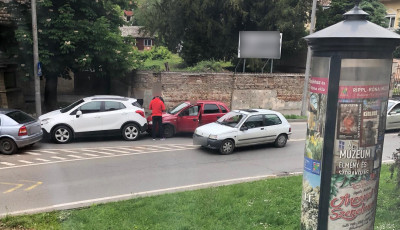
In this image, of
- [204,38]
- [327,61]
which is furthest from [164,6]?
[327,61]

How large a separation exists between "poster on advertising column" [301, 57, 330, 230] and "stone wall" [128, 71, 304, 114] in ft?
50.8

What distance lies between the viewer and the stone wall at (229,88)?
1928cm

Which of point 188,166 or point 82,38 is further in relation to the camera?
point 82,38

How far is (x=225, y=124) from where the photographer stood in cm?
1202

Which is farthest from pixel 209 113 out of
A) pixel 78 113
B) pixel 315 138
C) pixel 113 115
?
pixel 315 138

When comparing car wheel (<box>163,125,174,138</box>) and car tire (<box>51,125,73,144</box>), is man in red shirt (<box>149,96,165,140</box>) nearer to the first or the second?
car wheel (<box>163,125,174,138</box>)

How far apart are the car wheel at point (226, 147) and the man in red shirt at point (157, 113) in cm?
298

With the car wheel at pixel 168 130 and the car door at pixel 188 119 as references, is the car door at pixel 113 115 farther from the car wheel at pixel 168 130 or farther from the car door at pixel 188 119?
the car door at pixel 188 119

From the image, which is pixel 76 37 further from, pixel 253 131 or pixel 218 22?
pixel 218 22

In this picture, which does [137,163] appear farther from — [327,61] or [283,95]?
[283,95]

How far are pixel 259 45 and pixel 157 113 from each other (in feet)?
37.8

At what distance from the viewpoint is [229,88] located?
20.6 meters

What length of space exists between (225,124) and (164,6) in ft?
52.9

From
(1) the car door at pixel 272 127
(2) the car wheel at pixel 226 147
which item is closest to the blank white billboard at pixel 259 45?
(1) the car door at pixel 272 127
